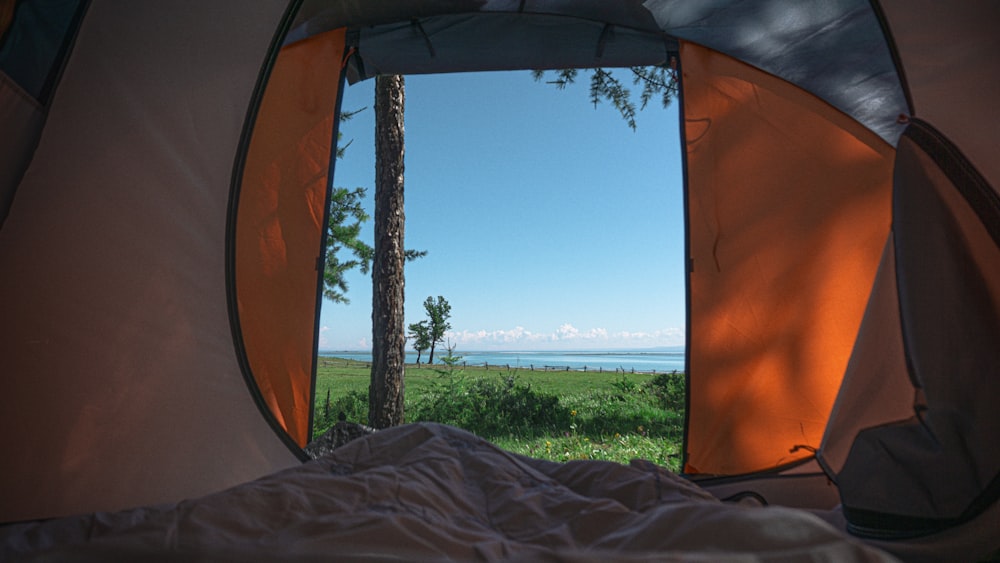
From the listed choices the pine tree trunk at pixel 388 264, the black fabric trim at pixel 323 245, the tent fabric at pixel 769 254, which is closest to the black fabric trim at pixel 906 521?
the tent fabric at pixel 769 254

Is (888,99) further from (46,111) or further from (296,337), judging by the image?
(46,111)

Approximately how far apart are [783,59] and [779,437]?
60.8 inches

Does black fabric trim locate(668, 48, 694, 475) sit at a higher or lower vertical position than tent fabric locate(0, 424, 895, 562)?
higher

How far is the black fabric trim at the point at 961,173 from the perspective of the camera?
1098mm

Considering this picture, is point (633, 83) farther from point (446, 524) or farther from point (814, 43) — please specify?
point (446, 524)

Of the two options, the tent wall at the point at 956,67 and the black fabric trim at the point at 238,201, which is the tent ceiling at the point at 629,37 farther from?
the black fabric trim at the point at 238,201

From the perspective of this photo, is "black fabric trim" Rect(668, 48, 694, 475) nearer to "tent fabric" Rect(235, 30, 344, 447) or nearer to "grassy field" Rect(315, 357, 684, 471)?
"grassy field" Rect(315, 357, 684, 471)

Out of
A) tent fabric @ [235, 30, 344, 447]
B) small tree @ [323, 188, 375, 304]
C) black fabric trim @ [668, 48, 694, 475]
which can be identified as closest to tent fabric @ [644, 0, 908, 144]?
black fabric trim @ [668, 48, 694, 475]

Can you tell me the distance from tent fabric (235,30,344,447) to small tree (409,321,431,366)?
39.0 feet

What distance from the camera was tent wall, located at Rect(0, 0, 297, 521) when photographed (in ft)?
4.12

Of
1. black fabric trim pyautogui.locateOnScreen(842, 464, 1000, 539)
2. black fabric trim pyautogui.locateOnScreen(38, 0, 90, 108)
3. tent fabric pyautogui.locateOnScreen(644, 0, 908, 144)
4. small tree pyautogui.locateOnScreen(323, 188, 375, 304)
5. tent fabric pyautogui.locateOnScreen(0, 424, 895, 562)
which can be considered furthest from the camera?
small tree pyautogui.locateOnScreen(323, 188, 375, 304)

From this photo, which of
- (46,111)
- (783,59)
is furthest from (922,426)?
(46,111)

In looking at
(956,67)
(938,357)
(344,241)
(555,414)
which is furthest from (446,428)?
(344,241)

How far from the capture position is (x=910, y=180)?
1.21m
